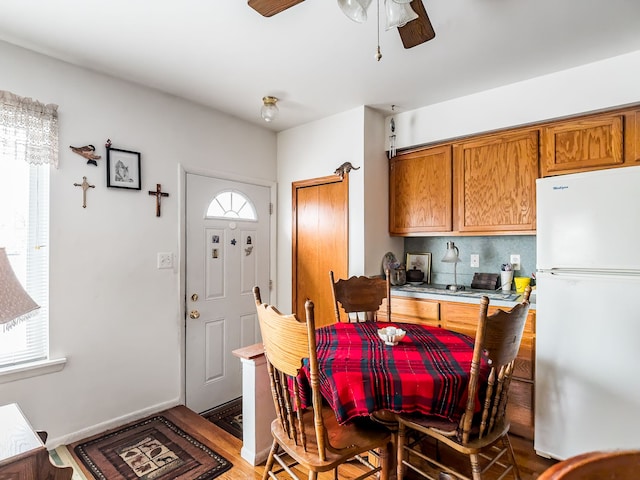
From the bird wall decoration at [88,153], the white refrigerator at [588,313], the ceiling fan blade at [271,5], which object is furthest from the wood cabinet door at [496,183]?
the bird wall decoration at [88,153]

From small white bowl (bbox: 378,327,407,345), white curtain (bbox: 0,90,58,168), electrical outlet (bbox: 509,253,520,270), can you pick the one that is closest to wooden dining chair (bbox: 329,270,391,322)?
small white bowl (bbox: 378,327,407,345)

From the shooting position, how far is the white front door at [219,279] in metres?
2.94

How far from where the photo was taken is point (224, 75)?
8.12ft

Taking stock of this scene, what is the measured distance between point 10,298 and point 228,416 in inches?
79.9

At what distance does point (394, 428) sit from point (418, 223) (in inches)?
71.3

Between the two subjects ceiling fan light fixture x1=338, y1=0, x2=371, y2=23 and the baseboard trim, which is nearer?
ceiling fan light fixture x1=338, y1=0, x2=371, y2=23

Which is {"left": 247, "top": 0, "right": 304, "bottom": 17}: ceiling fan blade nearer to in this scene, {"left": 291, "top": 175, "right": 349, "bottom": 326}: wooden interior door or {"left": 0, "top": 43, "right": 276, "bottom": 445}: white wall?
{"left": 0, "top": 43, "right": 276, "bottom": 445}: white wall

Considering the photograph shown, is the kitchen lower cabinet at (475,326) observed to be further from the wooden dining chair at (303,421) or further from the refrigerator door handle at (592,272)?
the wooden dining chair at (303,421)

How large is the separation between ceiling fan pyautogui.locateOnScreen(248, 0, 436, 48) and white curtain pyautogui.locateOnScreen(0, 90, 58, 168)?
155 cm

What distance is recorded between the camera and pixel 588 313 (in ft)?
6.29

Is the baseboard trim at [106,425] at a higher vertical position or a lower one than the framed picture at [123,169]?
lower

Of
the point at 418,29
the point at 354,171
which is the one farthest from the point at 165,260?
the point at 418,29

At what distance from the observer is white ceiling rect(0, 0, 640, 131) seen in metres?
1.79

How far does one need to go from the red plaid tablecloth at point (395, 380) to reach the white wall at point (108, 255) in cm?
158
